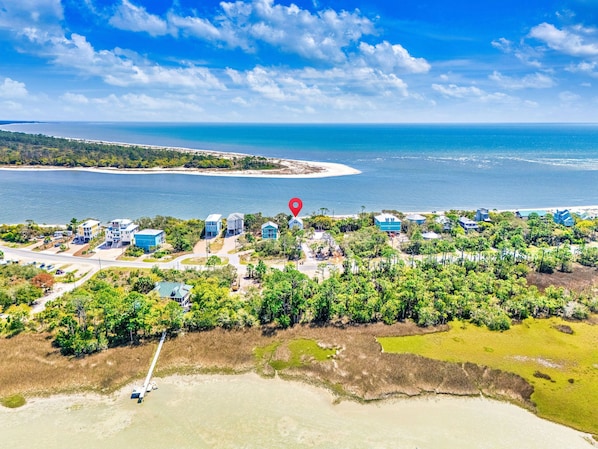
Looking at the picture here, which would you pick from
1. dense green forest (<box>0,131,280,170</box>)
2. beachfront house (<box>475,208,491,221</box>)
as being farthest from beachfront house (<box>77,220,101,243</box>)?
dense green forest (<box>0,131,280,170</box>)

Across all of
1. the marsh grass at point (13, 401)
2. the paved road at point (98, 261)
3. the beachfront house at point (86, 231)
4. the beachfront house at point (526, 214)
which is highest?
the beachfront house at point (526, 214)

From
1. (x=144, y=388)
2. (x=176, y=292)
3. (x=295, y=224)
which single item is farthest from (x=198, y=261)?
(x=144, y=388)

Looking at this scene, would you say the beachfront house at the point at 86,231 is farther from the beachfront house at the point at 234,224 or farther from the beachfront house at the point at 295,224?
the beachfront house at the point at 295,224

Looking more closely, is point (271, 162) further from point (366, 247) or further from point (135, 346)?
point (135, 346)

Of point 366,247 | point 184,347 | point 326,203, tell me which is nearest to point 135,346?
point 184,347

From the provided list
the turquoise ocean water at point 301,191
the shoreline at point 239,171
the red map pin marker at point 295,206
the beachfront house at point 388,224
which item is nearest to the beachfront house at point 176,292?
the beachfront house at point 388,224

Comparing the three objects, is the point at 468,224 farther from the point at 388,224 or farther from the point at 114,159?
the point at 114,159
